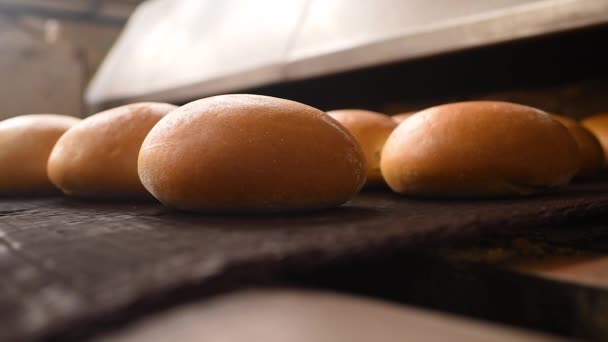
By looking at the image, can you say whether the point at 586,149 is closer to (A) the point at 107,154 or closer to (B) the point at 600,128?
(B) the point at 600,128

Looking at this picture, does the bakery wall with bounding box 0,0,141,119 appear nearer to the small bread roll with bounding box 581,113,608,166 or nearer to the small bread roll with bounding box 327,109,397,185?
the small bread roll with bounding box 327,109,397,185

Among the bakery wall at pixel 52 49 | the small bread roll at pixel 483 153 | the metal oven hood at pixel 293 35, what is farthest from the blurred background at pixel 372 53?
the bakery wall at pixel 52 49

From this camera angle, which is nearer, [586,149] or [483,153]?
[483,153]

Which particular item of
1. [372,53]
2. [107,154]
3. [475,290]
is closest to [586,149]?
[372,53]

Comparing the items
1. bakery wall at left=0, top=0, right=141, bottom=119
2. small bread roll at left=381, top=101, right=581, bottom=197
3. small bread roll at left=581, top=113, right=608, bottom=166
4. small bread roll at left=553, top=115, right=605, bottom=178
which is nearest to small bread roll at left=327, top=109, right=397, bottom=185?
small bread roll at left=381, top=101, right=581, bottom=197

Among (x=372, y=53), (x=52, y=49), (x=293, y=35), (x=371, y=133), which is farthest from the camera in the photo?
(x=52, y=49)

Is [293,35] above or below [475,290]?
above
